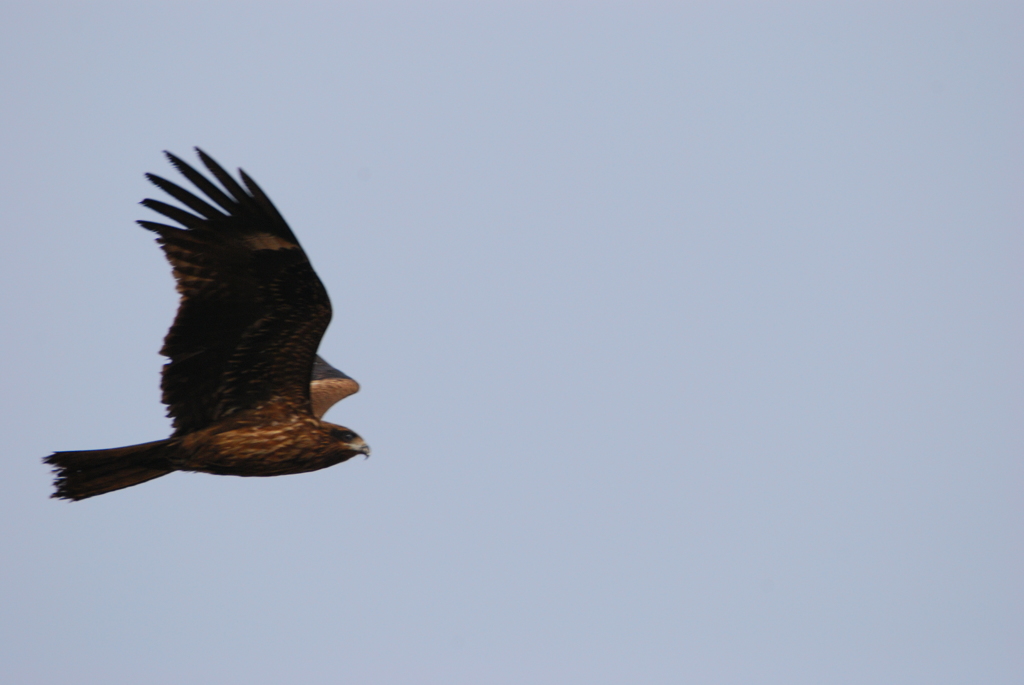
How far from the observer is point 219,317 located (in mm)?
9922

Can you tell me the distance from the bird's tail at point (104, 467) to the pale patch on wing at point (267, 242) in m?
1.81

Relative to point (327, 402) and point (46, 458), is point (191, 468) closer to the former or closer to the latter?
point (46, 458)

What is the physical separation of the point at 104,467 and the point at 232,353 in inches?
53.7

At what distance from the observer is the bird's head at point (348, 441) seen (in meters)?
10.6

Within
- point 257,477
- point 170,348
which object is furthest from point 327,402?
point 170,348

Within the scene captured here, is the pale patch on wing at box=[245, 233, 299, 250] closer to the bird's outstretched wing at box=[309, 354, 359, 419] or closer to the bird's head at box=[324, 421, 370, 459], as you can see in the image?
the bird's head at box=[324, 421, 370, 459]

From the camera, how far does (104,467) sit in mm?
9977

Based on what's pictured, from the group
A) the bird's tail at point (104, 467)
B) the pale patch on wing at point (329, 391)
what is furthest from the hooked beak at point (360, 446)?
the pale patch on wing at point (329, 391)

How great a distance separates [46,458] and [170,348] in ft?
4.29

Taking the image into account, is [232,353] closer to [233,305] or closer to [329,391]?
[233,305]

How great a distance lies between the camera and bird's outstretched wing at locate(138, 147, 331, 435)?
31.7ft

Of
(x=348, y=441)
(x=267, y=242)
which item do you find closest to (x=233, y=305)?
(x=267, y=242)

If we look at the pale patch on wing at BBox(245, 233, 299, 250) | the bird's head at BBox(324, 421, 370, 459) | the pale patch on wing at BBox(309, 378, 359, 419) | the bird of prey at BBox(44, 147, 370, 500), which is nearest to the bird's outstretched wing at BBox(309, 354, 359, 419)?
the pale patch on wing at BBox(309, 378, 359, 419)

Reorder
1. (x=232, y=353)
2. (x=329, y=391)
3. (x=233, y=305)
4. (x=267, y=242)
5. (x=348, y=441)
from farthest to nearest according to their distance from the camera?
(x=329, y=391)
(x=348, y=441)
(x=232, y=353)
(x=233, y=305)
(x=267, y=242)
